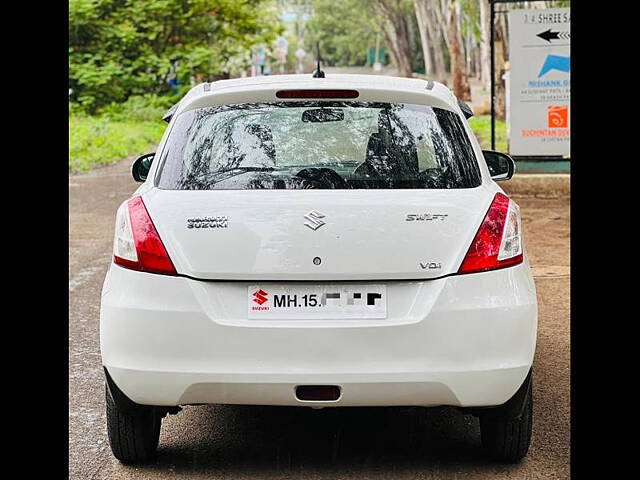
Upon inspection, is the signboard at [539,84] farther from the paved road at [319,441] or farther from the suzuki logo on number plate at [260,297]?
the suzuki logo on number plate at [260,297]

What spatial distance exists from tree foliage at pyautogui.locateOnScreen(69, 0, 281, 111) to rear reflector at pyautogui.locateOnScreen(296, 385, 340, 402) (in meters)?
28.3

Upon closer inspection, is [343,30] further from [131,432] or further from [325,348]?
[325,348]

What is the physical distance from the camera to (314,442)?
17.0ft

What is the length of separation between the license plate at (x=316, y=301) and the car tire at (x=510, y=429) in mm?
703

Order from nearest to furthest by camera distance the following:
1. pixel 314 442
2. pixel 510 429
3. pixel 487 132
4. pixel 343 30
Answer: pixel 510 429 → pixel 314 442 → pixel 487 132 → pixel 343 30

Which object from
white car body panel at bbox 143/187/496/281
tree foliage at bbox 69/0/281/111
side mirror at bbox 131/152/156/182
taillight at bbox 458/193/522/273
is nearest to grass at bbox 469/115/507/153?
tree foliage at bbox 69/0/281/111

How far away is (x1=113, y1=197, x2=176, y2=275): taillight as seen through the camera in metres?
4.38

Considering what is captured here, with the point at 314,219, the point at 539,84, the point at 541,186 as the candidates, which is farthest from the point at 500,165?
the point at 539,84

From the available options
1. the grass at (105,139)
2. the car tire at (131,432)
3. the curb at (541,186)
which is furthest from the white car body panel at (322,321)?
the grass at (105,139)

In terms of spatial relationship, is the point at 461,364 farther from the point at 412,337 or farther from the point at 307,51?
the point at 307,51

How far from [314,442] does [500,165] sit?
2.00 metres

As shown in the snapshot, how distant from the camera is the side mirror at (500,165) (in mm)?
6002
